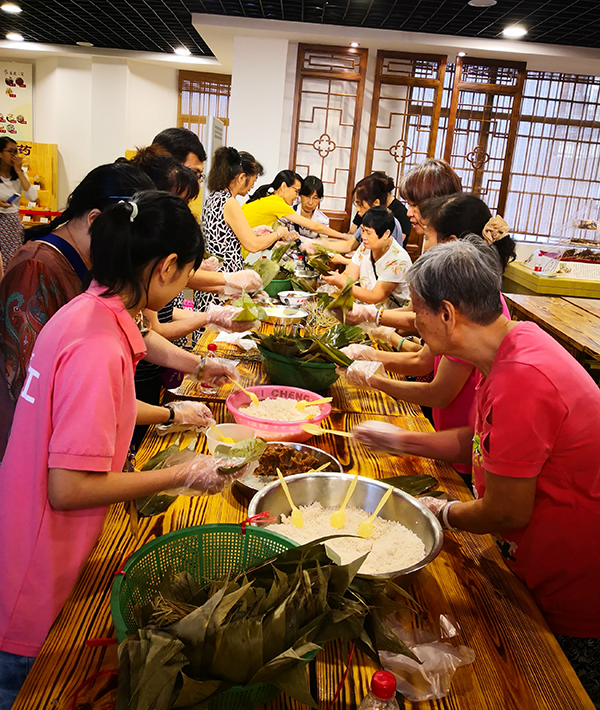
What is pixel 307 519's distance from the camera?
139cm

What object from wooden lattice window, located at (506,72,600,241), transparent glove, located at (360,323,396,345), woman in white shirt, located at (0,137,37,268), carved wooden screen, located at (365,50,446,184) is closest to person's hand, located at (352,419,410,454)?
transparent glove, located at (360,323,396,345)

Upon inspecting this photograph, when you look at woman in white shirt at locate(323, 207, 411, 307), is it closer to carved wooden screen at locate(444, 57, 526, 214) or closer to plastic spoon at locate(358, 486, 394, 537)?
plastic spoon at locate(358, 486, 394, 537)

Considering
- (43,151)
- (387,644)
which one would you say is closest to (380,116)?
(43,151)

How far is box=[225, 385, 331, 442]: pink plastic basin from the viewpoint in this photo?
1823mm

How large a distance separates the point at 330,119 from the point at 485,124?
212 cm

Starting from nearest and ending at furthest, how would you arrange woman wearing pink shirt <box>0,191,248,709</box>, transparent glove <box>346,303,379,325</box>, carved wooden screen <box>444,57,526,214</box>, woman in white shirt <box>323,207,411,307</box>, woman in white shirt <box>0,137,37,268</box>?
woman wearing pink shirt <box>0,191,248,709</box>, transparent glove <box>346,303,379,325</box>, woman in white shirt <box>323,207,411,307</box>, woman in white shirt <box>0,137,37,268</box>, carved wooden screen <box>444,57,526,214</box>

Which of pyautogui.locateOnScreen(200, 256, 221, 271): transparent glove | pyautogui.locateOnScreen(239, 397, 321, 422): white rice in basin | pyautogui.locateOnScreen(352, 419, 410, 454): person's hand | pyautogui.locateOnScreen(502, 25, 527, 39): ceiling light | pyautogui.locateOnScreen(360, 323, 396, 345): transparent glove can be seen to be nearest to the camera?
pyautogui.locateOnScreen(352, 419, 410, 454): person's hand

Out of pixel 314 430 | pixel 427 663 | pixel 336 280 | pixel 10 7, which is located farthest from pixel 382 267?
pixel 10 7

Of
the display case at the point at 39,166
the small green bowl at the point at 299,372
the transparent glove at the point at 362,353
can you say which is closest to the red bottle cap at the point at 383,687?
the small green bowl at the point at 299,372

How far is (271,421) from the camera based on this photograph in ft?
6.01

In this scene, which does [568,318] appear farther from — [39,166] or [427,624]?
[39,166]

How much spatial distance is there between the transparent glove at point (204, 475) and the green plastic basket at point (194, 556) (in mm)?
186

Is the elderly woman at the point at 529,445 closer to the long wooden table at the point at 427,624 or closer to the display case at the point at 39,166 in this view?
the long wooden table at the point at 427,624

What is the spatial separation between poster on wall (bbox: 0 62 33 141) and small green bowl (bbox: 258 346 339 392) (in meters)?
11.0
